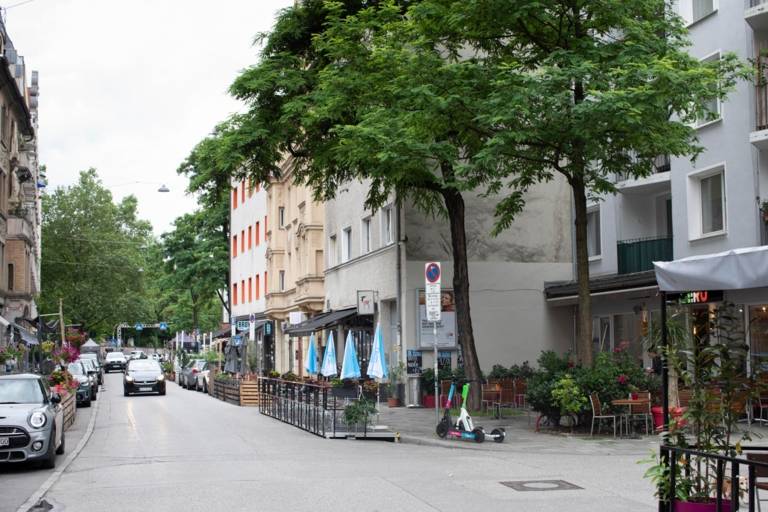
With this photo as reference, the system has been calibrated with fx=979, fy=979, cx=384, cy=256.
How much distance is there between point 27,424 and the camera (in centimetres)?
1444

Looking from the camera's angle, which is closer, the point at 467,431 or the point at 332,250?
the point at 467,431

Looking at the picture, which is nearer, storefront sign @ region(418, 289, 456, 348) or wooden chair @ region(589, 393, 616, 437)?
wooden chair @ region(589, 393, 616, 437)

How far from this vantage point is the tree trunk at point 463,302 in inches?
982

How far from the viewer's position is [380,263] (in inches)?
1300

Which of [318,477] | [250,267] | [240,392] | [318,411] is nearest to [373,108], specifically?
[318,411]

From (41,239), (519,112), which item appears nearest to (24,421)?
(519,112)

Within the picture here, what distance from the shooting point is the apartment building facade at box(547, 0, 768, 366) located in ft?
75.3

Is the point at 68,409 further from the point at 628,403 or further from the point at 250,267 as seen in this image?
the point at 250,267

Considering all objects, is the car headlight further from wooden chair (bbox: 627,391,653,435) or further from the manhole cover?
wooden chair (bbox: 627,391,653,435)

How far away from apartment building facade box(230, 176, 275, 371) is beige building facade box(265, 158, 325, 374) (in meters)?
1.71

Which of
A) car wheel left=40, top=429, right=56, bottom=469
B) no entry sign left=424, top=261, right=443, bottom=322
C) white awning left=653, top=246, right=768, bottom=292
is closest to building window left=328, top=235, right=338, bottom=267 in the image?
no entry sign left=424, top=261, right=443, bottom=322

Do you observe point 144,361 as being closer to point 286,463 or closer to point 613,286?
point 613,286

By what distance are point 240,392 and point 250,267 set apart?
76.0 ft

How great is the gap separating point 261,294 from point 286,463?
4051 centimetres
